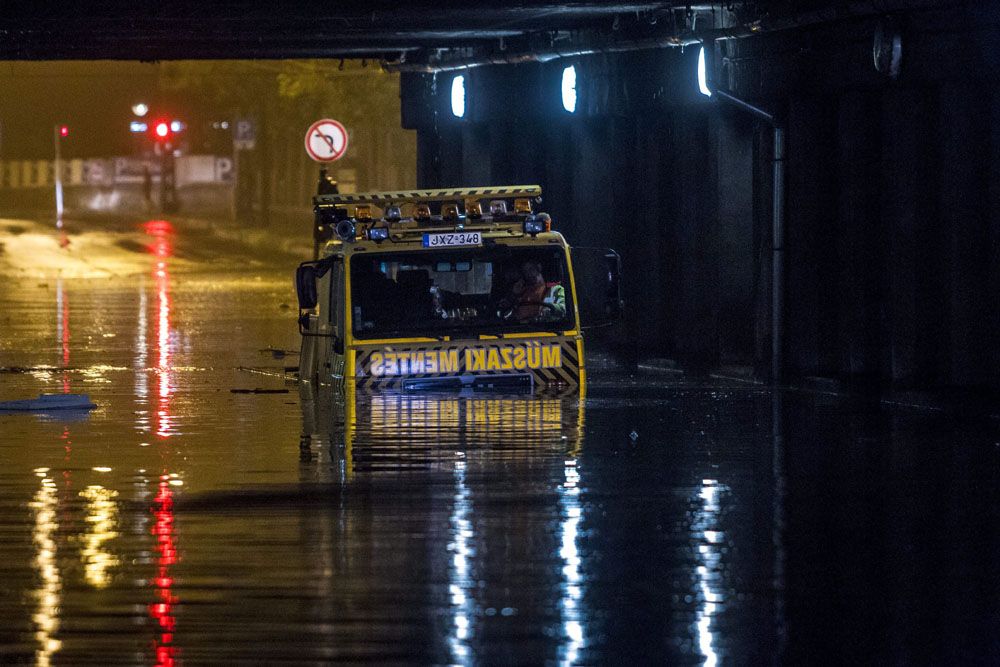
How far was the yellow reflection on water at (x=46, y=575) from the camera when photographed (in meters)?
8.49

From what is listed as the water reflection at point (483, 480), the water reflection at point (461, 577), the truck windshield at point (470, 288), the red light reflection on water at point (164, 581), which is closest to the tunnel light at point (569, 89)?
the water reflection at point (483, 480)

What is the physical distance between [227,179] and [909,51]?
221ft

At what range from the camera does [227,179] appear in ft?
277

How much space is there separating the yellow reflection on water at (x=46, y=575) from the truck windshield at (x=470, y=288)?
446 centimetres

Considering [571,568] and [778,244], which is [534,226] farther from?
[571,568]

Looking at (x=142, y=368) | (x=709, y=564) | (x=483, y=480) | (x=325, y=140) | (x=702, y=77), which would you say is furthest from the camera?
(x=325, y=140)

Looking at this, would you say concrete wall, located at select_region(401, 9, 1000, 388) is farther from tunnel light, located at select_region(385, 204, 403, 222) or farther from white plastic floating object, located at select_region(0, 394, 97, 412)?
white plastic floating object, located at select_region(0, 394, 97, 412)

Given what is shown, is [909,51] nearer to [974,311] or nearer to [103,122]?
[974,311]

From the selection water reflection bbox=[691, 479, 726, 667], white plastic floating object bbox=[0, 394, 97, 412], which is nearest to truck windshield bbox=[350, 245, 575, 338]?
white plastic floating object bbox=[0, 394, 97, 412]

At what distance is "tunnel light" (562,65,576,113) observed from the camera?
26.9 meters

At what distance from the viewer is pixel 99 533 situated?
11305mm

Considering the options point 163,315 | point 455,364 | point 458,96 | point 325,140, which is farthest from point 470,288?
point 163,315

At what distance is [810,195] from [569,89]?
600cm

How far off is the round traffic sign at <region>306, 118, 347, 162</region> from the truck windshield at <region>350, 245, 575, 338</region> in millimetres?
15670
